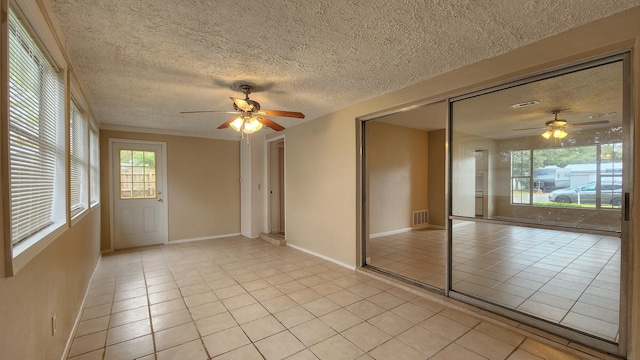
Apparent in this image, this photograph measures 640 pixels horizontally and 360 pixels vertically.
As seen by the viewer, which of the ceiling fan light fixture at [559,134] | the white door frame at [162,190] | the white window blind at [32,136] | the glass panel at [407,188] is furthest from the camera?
the white door frame at [162,190]

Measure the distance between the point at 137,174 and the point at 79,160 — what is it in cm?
262

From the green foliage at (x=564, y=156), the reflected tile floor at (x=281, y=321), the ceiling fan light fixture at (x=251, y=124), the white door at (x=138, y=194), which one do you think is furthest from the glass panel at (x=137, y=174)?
the green foliage at (x=564, y=156)

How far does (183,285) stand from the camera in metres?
3.34

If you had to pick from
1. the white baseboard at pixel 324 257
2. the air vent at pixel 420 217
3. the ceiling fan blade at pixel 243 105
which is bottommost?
the white baseboard at pixel 324 257

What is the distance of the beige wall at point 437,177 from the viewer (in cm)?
654

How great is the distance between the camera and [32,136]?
146 centimetres

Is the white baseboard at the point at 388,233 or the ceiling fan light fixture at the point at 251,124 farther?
the white baseboard at the point at 388,233

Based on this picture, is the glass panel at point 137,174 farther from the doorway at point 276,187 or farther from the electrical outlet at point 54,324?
the electrical outlet at point 54,324

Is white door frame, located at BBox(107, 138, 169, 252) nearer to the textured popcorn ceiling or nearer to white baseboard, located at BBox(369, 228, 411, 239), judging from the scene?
the textured popcorn ceiling

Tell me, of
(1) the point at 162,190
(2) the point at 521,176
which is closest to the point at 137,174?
(1) the point at 162,190

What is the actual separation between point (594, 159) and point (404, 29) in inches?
70.6

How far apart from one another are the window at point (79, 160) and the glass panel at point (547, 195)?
3.85 m

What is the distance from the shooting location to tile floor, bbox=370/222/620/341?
234cm

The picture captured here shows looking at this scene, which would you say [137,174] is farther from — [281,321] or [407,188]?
[407,188]
